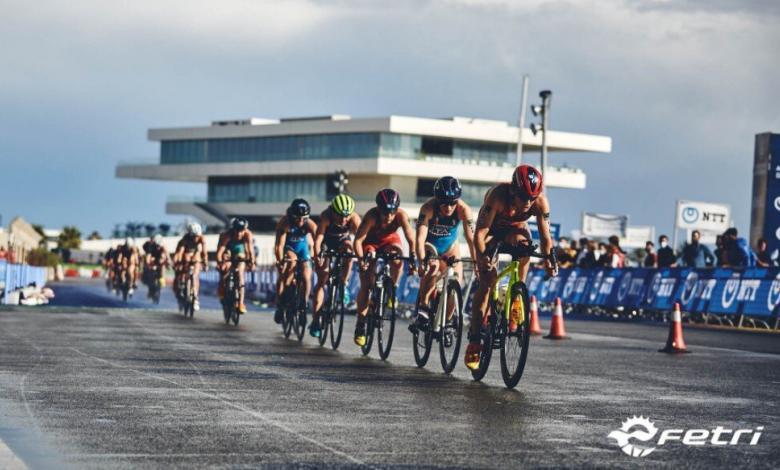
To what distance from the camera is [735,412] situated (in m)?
10.3

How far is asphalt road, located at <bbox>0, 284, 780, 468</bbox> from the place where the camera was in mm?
7676

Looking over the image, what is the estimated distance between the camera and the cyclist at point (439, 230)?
13836 millimetres

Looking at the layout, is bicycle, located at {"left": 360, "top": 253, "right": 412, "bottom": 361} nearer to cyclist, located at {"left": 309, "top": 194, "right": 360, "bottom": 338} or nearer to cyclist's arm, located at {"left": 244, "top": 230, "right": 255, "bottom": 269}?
cyclist, located at {"left": 309, "top": 194, "right": 360, "bottom": 338}

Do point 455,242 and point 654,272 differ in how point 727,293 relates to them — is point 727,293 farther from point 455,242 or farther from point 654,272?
point 455,242

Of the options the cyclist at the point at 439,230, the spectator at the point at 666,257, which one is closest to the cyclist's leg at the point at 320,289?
the cyclist at the point at 439,230

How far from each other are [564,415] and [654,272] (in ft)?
72.6

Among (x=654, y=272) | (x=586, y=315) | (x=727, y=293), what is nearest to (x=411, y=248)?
(x=727, y=293)

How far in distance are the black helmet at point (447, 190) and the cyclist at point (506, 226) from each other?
1075mm

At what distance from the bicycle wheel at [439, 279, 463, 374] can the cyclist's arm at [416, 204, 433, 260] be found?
0.47m

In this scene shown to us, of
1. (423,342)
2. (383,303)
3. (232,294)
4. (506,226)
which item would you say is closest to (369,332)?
(383,303)

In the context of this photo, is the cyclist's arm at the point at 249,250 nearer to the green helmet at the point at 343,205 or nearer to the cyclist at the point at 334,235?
the cyclist at the point at 334,235

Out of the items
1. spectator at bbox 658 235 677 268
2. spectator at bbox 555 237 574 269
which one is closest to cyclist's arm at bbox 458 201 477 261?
spectator at bbox 658 235 677 268

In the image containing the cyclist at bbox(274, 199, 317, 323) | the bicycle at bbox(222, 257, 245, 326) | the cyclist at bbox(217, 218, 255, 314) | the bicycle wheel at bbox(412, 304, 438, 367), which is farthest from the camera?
the bicycle at bbox(222, 257, 245, 326)

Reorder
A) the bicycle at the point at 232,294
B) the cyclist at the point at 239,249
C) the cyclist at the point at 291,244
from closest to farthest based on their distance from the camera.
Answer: the cyclist at the point at 291,244, the cyclist at the point at 239,249, the bicycle at the point at 232,294
